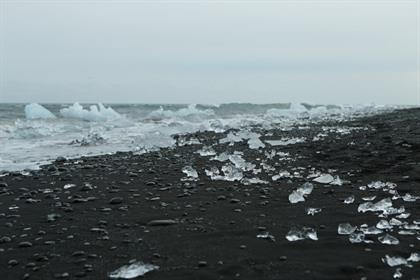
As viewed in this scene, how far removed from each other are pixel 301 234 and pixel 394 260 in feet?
3.21

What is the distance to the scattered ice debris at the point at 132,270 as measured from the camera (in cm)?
376

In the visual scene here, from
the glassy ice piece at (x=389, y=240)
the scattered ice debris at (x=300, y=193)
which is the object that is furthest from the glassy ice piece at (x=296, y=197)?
the glassy ice piece at (x=389, y=240)

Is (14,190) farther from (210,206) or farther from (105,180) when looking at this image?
(210,206)

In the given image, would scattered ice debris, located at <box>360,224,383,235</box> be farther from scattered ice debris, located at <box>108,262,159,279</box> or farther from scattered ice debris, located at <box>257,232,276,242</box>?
scattered ice debris, located at <box>108,262,159,279</box>

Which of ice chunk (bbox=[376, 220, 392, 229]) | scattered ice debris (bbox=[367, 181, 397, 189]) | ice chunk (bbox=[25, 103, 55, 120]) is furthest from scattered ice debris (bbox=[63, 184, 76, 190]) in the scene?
ice chunk (bbox=[25, 103, 55, 120])

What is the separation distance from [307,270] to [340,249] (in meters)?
0.60

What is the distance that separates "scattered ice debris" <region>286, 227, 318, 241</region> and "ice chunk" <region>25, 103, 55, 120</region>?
25.7 m

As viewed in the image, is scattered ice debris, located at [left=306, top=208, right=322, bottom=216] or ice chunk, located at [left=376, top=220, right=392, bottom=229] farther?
scattered ice debris, located at [left=306, top=208, right=322, bottom=216]

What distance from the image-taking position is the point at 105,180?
26.5 ft

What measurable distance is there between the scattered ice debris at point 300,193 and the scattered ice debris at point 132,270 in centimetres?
273

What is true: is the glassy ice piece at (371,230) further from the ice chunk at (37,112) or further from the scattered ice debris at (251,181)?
the ice chunk at (37,112)

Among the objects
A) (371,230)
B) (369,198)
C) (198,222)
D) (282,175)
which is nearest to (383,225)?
(371,230)

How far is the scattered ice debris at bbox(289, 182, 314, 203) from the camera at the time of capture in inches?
241

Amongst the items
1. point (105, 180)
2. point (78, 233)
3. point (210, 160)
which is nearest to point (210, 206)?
point (78, 233)
